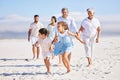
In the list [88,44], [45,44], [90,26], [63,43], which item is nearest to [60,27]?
[63,43]

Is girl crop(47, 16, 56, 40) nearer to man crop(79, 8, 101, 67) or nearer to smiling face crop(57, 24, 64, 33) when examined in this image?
man crop(79, 8, 101, 67)

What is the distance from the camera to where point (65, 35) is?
11117 mm

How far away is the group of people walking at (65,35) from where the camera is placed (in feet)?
36.3

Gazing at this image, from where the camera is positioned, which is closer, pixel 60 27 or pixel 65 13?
pixel 60 27

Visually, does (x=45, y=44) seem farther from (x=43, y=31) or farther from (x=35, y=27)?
(x=35, y=27)

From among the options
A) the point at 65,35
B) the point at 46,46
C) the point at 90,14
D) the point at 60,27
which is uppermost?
the point at 90,14

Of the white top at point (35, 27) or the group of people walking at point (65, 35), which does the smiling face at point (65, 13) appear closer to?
the group of people walking at point (65, 35)

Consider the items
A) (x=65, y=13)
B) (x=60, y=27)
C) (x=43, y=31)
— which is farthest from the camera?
(x=65, y=13)

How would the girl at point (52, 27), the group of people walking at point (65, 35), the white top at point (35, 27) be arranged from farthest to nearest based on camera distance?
the white top at point (35, 27)
the girl at point (52, 27)
the group of people walking at point (65, 35)

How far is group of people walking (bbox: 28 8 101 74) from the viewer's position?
11078mm

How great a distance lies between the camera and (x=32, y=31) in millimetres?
15773

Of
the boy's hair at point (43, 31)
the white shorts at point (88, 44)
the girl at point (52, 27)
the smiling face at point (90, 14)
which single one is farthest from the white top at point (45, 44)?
the girl at point (52, 27)

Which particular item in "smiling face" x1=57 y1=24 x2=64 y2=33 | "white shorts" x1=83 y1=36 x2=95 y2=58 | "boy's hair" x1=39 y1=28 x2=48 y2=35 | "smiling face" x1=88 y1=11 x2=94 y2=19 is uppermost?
"smiling face" x1=88 y1=11 x2=94 y2=19

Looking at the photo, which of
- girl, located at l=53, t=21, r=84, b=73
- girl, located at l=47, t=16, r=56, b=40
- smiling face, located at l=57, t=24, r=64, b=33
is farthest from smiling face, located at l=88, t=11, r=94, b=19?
girl, located at l=47, t=16, r=56, b=40
